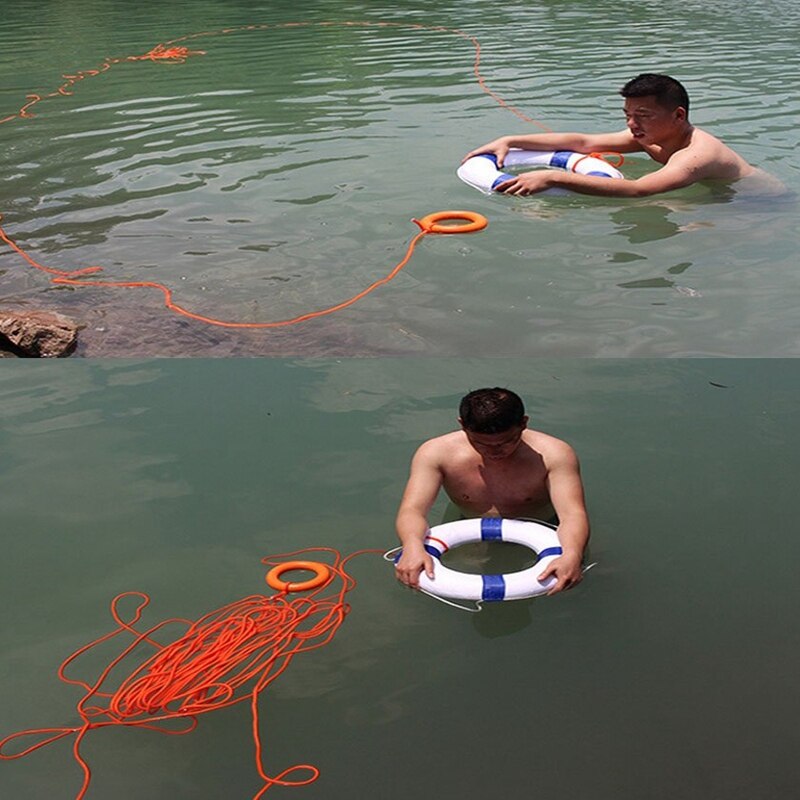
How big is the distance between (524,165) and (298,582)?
197 inches

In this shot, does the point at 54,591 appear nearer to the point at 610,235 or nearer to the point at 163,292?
the point at 163,292

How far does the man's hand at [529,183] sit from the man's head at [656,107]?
0.67 meters

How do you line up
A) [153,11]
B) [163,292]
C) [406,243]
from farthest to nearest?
[153,11], [406,243], [163,292]

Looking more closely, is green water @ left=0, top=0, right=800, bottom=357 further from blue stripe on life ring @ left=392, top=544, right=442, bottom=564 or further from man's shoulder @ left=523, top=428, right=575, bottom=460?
blue stripe on life ring @ left=392, top=544, right=442, bottom=564

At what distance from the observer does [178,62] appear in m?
13.3

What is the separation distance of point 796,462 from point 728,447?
0.28m

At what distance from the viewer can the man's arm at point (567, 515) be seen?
149 inches

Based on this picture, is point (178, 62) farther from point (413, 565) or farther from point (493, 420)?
point (413, 565)

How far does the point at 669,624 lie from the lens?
3.78 m

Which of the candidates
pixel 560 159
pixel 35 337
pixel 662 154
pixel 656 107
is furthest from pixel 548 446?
pixel 560 159

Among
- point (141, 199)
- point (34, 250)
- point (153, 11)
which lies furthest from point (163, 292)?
point (153, 11)

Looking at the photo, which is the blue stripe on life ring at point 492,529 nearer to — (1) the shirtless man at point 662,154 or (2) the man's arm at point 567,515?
(2) the man's arm at point 567,515

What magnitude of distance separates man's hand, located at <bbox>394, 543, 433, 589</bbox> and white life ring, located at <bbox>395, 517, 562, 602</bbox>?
0.02 m

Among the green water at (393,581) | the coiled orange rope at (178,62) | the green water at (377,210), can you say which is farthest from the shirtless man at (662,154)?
the green water at (393,581)
